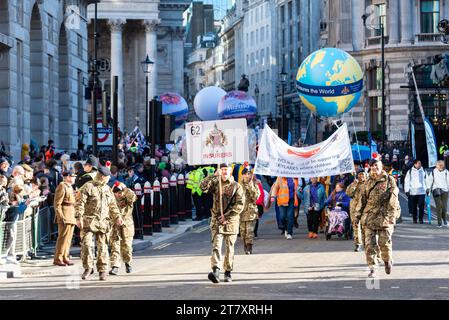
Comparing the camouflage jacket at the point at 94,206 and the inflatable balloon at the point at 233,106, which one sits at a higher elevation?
the inflatable balloon at the point at 233,106

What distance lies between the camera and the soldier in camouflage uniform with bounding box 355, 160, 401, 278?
2030 cm

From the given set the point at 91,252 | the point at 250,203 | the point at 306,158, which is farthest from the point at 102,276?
the point at 306,158

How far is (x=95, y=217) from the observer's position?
20734mm

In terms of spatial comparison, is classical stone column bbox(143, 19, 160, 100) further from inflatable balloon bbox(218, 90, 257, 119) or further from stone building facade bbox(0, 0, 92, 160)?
stone building facade bbox(0, 0, 92, 160)

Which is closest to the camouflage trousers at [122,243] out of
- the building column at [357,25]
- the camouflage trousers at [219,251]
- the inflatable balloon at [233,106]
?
the camouflage trousers at [219,251]

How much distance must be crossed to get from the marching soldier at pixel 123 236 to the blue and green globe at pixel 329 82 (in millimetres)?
18447

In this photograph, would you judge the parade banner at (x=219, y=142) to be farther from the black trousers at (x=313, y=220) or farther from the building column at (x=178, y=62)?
the building column at (x=178, y=62)

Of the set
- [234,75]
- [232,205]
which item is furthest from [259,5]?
[232,205]

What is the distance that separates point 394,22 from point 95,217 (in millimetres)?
62116

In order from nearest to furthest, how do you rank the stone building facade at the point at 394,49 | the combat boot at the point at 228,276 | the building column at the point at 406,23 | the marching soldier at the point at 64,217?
the combat boot at the point at 228,276 → the marching soldier at the point at 64,217 → the stone building facade at the point at 394,49 → the building column at the point at 406,23

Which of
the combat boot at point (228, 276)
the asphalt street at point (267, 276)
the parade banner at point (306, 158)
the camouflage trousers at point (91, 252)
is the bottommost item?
the asphalt street at point (267, 276)

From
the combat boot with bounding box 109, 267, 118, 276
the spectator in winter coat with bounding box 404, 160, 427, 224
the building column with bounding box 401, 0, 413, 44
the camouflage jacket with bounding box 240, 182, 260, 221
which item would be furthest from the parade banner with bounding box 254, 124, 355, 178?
the building column with bounding box 401, 0, 413, 44

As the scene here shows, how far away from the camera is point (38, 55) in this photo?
43.1m

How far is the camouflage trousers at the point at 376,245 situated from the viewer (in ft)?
66.2
